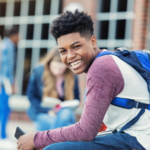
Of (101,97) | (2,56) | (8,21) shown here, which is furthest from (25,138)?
(8,21)

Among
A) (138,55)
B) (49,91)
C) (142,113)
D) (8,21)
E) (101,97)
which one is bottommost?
(49,91)

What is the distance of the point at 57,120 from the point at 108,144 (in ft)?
5.94

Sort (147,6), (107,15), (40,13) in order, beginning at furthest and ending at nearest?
(40,13), (107,15), (147,6)

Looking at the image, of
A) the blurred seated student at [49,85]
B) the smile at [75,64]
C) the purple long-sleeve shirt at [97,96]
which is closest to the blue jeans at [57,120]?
the blurred seated student at [49,85]

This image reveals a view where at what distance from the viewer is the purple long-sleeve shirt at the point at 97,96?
161 cm

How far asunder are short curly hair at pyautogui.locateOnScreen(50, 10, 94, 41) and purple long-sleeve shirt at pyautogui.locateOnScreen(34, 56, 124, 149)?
1.07 feet

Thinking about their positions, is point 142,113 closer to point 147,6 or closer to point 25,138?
point 25,138

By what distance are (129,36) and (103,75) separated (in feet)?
15.5

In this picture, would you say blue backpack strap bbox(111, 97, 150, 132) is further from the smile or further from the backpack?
the smile

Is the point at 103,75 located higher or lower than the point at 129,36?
lower

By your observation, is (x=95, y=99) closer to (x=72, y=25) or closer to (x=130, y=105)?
(x=130, y=105)

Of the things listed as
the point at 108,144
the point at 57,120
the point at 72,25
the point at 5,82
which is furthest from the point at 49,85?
the point at 108,144

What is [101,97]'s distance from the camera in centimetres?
162

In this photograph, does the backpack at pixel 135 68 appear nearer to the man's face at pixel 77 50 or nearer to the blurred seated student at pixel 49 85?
the man's face at pixel 77 50
